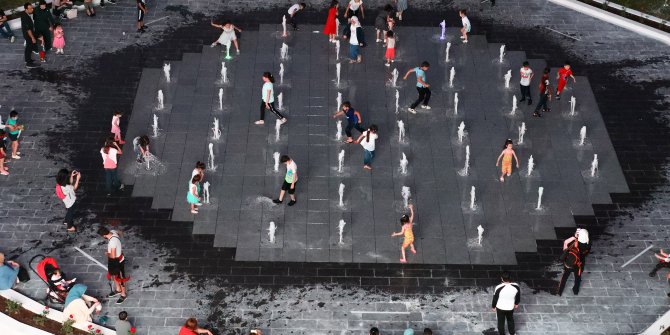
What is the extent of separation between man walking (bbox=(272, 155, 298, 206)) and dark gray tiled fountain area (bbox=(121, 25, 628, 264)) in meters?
0.26

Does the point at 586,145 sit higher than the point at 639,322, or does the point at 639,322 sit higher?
the point at 586,145

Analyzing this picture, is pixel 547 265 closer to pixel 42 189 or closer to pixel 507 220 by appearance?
pixel 507 220

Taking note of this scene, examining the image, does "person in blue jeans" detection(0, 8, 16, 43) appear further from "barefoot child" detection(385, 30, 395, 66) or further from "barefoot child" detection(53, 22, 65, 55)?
"barefoot child" detection(385, 30, 395, 66)

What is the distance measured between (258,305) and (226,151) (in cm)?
667

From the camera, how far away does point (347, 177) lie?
95.7 ft

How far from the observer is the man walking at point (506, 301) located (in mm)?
Answer: 22991

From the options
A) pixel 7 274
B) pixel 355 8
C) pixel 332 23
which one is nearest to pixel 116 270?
pixel 7 274

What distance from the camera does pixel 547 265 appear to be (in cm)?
2642

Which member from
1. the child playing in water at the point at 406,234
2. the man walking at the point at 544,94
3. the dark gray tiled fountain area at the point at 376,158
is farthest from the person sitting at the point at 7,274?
the man walking at the point at 544,94

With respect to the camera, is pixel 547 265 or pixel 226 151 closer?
pixel 547 265

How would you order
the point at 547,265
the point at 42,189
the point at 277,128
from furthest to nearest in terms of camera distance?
1. the point at 277,128
2. the point at 42,189
3. the point at 547,265

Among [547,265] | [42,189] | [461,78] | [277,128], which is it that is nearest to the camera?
[547,265]

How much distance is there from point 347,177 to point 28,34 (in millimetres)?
12013

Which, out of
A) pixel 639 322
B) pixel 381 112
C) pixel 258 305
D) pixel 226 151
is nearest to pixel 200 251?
pixel 258 305
